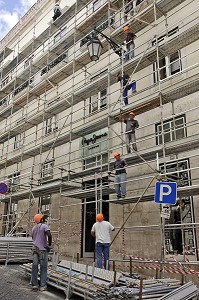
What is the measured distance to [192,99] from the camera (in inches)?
392

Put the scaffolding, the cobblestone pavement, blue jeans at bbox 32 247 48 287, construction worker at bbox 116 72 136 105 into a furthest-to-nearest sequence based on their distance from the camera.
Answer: construction worker at bbox 116 72 136 105
the scaffolding
blue jeans at bbox 32 247 48 287
the cobblestone pavement

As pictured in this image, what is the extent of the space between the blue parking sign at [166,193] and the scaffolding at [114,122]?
0.90 metres

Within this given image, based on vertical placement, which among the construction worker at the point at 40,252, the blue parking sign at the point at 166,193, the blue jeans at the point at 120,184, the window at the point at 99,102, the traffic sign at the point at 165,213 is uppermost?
the window at the point at 99,102

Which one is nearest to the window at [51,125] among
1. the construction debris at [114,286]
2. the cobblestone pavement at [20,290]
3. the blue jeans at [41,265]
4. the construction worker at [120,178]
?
the construction worker at [120,178]

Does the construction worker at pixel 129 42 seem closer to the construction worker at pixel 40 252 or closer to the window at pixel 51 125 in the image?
the window at pixel 51 125

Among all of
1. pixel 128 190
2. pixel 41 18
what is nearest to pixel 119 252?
pixel 128 190

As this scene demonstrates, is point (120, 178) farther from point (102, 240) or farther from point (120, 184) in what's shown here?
point (102, 240)

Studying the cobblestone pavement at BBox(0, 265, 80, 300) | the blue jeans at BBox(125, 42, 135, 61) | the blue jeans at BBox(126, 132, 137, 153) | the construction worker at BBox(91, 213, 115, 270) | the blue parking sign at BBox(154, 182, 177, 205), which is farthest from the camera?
the blue jeans at BBox(125, 42, 135, 61)

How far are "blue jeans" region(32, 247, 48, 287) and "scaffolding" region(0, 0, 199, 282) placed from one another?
279cm

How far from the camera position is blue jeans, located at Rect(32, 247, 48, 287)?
6955 mm

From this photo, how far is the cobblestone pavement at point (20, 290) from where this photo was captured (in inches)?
242

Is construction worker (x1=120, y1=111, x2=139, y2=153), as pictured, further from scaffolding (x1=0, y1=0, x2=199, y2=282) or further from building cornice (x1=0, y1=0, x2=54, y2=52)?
building cornice (x1=0, y1=0, x2=54, y2=52)

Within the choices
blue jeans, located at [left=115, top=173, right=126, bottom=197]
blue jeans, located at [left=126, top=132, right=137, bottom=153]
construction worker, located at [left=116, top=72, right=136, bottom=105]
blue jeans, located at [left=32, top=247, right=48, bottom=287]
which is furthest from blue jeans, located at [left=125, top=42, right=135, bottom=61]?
blue jeans, located at [left=32, top=247, right=48, bottom=287]

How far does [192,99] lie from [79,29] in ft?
26.4
